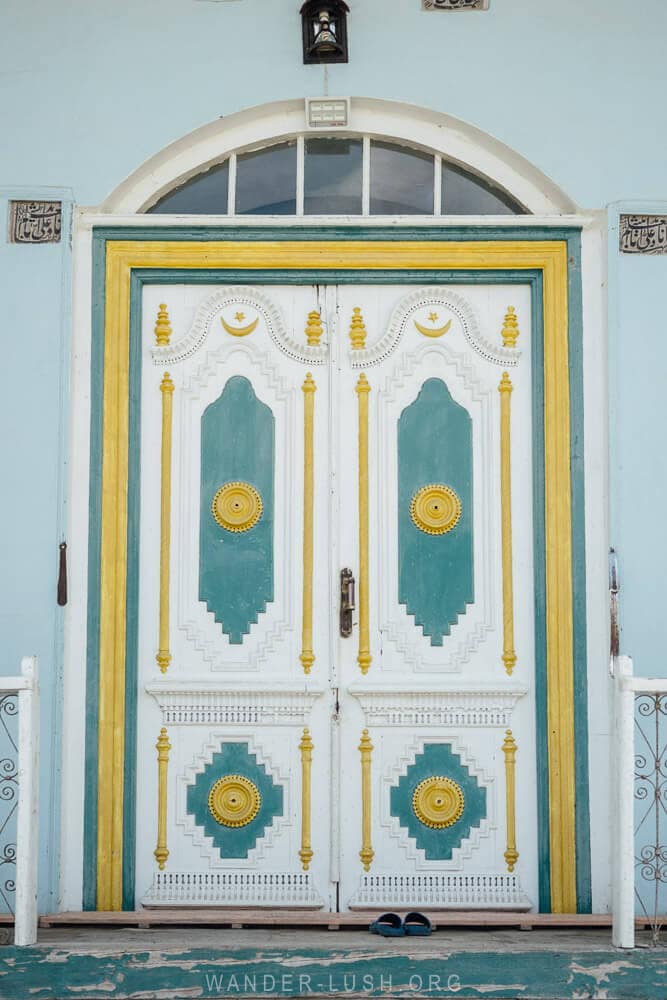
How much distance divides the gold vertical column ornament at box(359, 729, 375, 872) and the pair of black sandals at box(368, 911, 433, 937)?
413mm

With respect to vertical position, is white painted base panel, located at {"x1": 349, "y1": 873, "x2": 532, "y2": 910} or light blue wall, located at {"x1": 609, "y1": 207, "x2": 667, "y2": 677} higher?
light blue wall, located at {"x1": 609, "y1": 207, "x2": 667, "y2": 677}

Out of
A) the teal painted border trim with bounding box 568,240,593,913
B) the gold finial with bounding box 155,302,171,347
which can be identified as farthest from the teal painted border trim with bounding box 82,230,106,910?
the teal painted border trim with bounding box 568,240,593,913

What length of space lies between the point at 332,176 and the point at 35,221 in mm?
1267

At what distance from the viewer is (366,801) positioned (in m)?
5.12

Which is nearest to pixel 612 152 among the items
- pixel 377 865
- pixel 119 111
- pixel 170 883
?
pixel 119 111

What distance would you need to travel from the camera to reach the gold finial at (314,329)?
5328 millimetres

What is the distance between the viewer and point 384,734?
16.9 feet

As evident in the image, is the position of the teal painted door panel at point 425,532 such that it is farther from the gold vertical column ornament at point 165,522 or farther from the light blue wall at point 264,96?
the gold vertical column ornament at point 165,522

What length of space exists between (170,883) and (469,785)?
1.27 metres

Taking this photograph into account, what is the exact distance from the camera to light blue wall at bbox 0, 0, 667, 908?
5152 mm

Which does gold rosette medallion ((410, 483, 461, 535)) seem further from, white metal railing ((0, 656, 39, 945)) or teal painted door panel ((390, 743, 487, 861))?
white metal railing ((0, 656, 39, 945))

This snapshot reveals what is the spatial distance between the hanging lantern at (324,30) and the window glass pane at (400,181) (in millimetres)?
418

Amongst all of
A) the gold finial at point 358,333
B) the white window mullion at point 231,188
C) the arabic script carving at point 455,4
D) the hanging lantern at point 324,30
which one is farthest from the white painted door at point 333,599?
the arabic script carving at point 455,4

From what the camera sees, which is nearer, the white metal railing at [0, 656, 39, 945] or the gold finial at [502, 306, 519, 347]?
the white metal railing at [0, 656, 39, 945]
